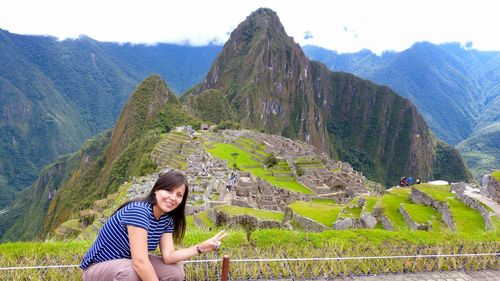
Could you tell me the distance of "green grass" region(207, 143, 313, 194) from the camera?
4188 centimetres

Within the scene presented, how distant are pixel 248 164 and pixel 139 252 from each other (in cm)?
4510

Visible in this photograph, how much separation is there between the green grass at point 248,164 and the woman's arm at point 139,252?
34.5 m

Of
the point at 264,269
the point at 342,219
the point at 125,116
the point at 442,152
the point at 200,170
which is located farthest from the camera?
the point at 442,152

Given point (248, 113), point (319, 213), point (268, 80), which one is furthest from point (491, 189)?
point (268, 80)

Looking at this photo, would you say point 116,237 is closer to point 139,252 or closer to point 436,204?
point 139,252

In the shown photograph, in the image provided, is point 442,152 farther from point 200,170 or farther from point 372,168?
point 200,170

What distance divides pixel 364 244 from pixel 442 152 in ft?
696

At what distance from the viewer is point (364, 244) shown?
26.5 ft

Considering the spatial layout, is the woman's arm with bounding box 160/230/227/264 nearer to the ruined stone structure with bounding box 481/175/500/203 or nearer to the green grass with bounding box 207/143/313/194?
the ruined stone structure with bounding box 481/175/500/203

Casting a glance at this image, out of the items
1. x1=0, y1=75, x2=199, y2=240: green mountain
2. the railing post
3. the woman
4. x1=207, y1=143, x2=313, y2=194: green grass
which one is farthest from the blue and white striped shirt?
x1=0, y1=75, x2=199, y2=240: green mountain

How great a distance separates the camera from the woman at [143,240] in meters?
4.64

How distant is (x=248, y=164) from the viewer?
49656 millimetres

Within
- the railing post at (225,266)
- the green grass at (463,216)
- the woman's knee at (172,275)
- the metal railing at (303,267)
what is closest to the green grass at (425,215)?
the green grass at (463,216)

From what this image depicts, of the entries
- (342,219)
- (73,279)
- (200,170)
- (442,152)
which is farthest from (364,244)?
(442,152)
